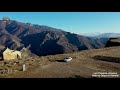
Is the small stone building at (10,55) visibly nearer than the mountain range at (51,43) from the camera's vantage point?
Yes

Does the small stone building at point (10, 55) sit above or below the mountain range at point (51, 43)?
above

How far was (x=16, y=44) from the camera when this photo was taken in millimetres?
119438

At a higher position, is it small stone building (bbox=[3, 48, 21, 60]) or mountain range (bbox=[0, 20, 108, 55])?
small stone building (bbox=[3, 48, 21, 60])

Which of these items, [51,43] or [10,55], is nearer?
[10,55]

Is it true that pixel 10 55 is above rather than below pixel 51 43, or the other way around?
above

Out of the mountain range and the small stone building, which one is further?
the mountain range
